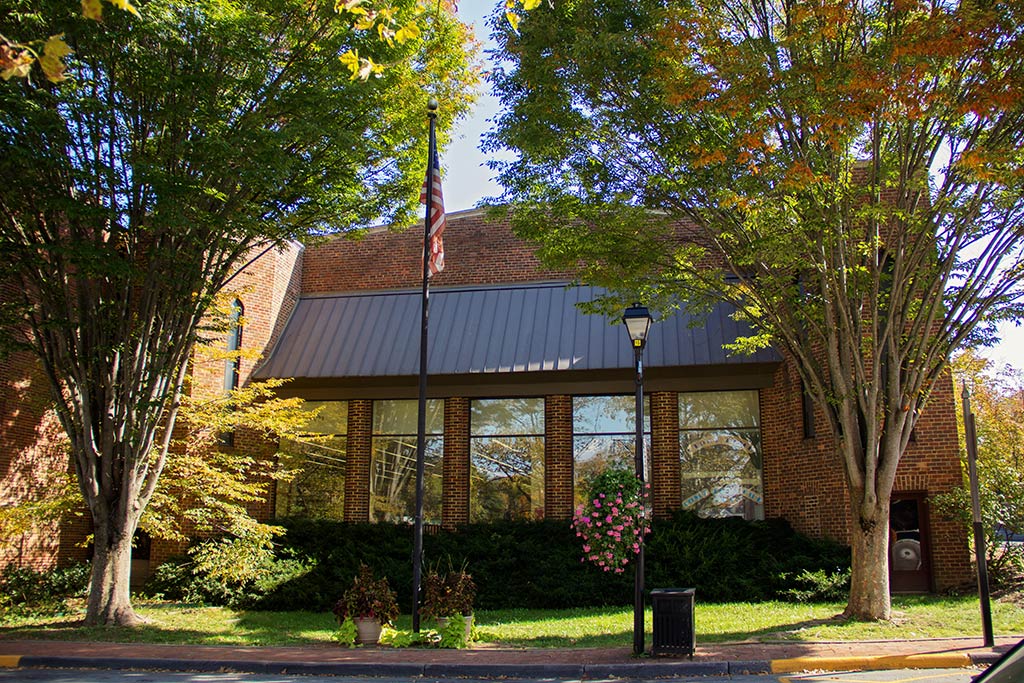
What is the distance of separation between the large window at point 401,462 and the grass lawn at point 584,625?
4.60 meters

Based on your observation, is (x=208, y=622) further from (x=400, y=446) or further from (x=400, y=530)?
(x=400, y=446)

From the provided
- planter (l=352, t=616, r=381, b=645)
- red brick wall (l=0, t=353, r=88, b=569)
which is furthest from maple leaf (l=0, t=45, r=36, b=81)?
red brick wall (l=0, t=353, r=88, b=569)

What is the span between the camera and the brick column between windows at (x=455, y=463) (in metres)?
20.5

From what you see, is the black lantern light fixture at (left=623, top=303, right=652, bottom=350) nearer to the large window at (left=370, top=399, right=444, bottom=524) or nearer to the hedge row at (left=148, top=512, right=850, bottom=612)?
the hedge row at (left=148, top=512, right=850, bottom=612)

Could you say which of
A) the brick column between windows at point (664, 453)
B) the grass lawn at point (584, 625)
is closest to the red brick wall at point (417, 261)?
the brick column between windows at point (664, 453)

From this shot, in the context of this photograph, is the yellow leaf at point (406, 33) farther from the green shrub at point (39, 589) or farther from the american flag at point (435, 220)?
the green shrub at point (39, 589)

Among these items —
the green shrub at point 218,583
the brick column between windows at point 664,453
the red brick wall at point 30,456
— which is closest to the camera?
the green shrub at point 218,583

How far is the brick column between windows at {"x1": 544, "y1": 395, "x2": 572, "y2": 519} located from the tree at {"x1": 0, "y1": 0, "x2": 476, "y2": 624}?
23.9 ft

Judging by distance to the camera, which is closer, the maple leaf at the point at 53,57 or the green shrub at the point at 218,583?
the maple leaf at the point at 53,57

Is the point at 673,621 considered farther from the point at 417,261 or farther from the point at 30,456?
the point at 417,261

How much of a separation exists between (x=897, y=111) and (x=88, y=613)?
47.9ft

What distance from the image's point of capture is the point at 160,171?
12.0 metres

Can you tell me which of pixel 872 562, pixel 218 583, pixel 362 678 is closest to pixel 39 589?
pixel 218 583

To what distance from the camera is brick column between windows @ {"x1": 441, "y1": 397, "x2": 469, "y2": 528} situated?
67.4 feet
